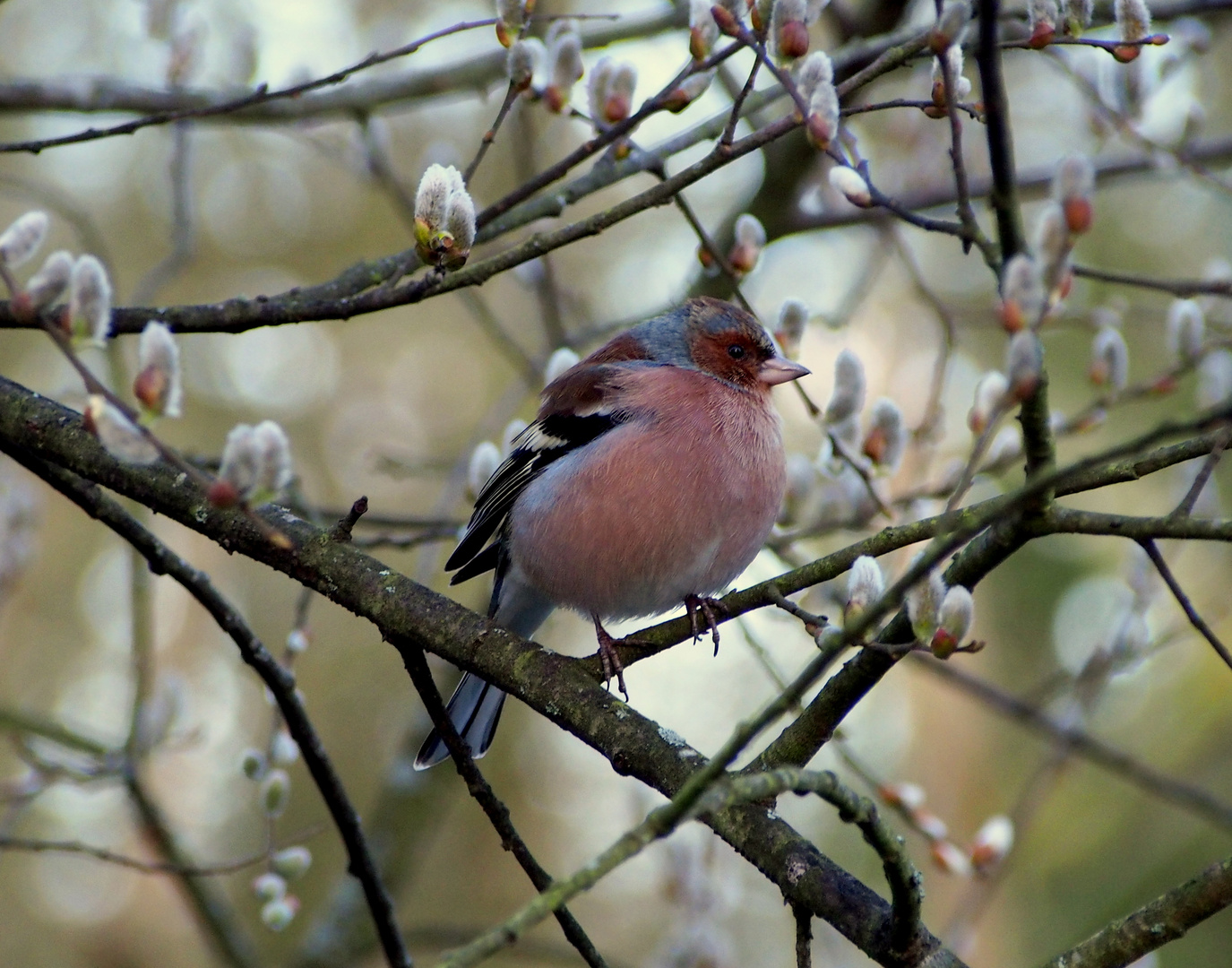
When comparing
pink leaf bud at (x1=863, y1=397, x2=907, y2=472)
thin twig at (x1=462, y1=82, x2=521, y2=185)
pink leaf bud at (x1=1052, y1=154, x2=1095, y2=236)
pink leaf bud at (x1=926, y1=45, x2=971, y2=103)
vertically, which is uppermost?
thin twig at (x1=462, y1=82, x2=521, y2=185)

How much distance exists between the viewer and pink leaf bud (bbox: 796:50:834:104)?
2.55m

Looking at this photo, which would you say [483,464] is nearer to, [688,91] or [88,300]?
[688,91]

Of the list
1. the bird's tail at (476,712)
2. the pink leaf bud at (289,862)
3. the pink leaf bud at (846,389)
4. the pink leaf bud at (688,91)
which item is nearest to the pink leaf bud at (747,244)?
the pink leaf bud at (846,389)

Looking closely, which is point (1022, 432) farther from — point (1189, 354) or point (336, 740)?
point (336, 740)

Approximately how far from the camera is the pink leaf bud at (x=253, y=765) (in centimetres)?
375

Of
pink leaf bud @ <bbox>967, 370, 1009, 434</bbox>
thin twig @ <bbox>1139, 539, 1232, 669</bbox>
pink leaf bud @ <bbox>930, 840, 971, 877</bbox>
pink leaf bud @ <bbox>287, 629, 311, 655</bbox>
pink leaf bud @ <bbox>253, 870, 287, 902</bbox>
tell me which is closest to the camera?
thin twig @ <bbox>1139, 539, 1232, 669</bbox>

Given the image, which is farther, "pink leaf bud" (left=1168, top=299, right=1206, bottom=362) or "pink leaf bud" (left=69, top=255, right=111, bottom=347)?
"pink leaf bud" (left=1168, top=299, right=1206, bottom=362)

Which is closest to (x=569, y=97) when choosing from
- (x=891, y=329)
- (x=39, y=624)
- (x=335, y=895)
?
(x=335, y=895)

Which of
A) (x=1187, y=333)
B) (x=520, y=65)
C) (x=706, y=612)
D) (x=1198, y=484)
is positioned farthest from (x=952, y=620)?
(x=1187, y=333)

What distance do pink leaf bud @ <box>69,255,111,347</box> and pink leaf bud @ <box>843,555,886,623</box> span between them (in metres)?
1.52

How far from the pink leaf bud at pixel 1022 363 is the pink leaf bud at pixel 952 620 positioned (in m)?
0.64

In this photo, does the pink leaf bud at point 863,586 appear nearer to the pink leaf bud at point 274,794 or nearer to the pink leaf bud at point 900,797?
the pink leaf bud at point 900,797

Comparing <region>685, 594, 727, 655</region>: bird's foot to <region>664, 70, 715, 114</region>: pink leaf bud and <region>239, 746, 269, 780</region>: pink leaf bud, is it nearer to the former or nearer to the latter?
<region>664, 70, 715, 114</region>: pink leaf bud

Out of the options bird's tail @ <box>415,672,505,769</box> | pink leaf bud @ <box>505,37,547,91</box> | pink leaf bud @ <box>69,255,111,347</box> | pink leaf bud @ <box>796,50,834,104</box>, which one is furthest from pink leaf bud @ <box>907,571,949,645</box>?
bird's tail @ <box>415,672,505,769</box>
